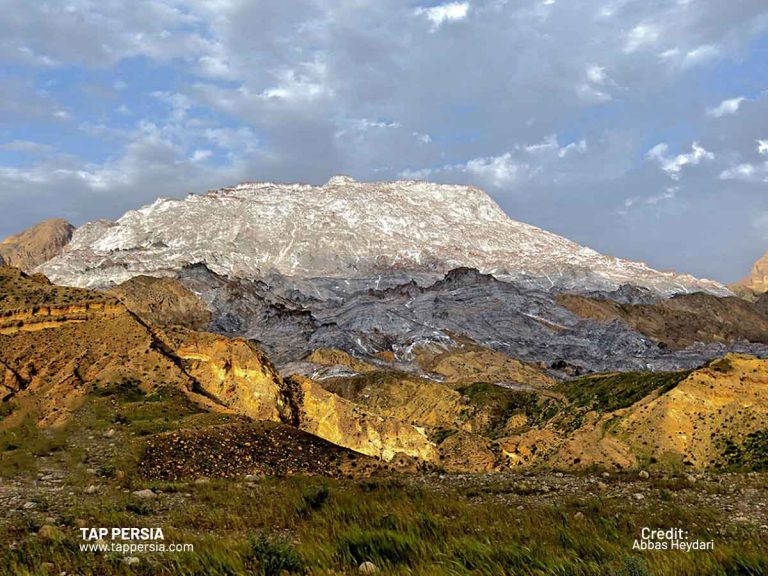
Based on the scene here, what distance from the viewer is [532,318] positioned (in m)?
178

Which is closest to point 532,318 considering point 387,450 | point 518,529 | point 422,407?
point 422,407

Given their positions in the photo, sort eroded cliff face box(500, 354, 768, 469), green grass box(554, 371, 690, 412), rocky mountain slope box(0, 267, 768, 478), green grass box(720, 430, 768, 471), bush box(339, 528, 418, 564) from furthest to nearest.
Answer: green grass box(554, 371, 690, 412), eroded cliff face box(500, 354, 768, 469), green grass box(720, 430, 768, 471), rocky mountain slope box(0, 267, 768, 478), bush box(339, 528, 418, 564)

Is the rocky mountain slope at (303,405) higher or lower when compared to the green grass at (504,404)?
higher

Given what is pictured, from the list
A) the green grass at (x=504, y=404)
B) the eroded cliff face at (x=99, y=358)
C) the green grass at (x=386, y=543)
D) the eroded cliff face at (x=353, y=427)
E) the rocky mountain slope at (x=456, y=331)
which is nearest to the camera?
the green grass at (x=386, y=543)

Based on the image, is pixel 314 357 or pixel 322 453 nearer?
pixel 322 453

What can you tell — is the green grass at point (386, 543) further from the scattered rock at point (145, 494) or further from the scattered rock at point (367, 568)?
the scattered rock at point (145, 494)

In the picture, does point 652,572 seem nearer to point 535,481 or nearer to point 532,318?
point 535,481

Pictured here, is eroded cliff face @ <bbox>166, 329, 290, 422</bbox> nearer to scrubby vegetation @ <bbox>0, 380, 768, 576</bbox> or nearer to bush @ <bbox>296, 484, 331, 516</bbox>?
scrubby vegetation @ <bbox>0, 380, 768, 576</bbox>

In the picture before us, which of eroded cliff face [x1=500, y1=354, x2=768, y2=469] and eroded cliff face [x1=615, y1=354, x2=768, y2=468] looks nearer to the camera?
eroded cliff face [x1=500, y1=354, x2=768, y2=469]

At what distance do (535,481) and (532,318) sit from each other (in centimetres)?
16920

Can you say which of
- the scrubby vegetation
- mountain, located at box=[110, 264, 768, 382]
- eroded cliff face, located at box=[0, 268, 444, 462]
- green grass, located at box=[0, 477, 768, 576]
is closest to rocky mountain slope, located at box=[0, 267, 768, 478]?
eroded cliff face, located at box=[0, 268, 444, 462]

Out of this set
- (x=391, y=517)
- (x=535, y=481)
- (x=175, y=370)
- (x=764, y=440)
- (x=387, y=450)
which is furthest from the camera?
(x=387, y=450)

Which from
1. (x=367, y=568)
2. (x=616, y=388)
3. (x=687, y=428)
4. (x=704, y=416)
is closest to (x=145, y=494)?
(x=367, y=568)

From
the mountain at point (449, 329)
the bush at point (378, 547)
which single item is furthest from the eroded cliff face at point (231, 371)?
the mountain at point (449, 329)
